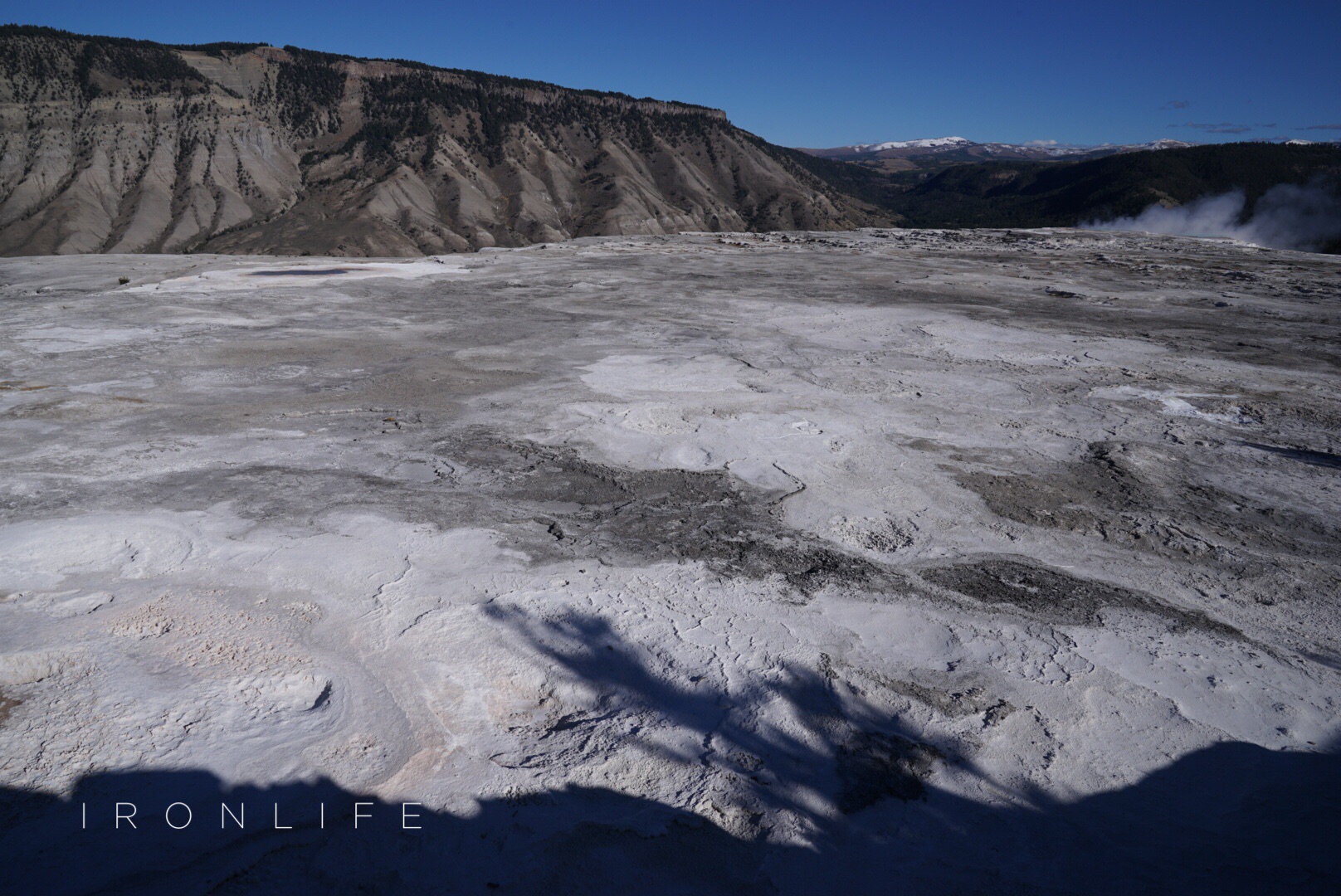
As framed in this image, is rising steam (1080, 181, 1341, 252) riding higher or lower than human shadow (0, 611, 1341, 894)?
higher

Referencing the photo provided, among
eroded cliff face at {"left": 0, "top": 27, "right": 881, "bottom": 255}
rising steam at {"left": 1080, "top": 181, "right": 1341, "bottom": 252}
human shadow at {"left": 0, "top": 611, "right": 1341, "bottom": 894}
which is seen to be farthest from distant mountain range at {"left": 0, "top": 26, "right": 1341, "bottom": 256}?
human shadow at {"left": 0, "top": 611, "right": 1341, "bottom": 894}

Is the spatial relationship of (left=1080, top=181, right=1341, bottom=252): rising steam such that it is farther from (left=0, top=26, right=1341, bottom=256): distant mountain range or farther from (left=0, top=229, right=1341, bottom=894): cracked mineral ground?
(left=0, top=229, right=1341, bottom=894): cracked mineral ground

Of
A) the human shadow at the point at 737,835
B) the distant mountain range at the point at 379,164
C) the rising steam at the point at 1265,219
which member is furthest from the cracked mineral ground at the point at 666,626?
the distant mountain range at the point at 379,164

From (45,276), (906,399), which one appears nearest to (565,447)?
(906,399)

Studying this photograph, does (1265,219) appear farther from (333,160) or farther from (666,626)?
(333,160)

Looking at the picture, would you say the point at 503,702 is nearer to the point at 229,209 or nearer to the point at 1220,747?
the point at 1220,747
